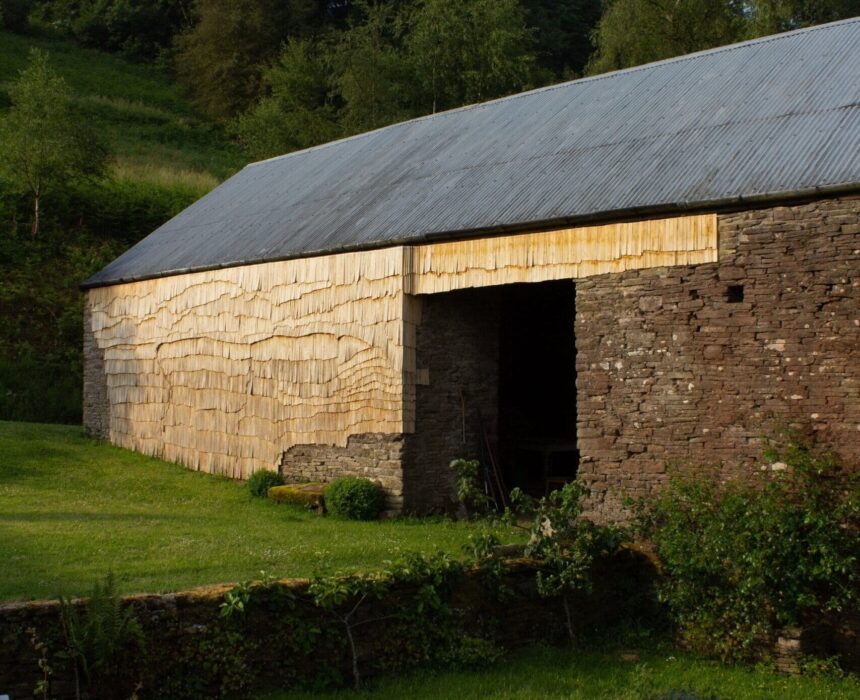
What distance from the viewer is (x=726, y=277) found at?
425 inches

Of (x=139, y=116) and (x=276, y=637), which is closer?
(x=276, y=637)

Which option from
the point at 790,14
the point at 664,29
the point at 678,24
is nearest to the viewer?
the point at 790,14

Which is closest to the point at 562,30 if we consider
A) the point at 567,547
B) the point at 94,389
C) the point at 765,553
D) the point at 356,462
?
the point at 94,389

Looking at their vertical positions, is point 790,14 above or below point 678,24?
below

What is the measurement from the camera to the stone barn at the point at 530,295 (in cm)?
1055

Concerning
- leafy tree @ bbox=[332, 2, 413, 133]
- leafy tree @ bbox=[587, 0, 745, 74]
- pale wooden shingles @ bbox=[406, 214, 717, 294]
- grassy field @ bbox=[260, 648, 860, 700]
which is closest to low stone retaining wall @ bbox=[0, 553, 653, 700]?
grassy field @ bbox=[260, 648, 860, 700]

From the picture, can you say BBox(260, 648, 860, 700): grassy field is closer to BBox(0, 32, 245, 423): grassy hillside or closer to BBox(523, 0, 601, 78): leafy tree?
BBox(0, 32, 245, 423): grassy hillside

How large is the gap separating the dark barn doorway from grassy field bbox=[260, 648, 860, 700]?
642 centimetres

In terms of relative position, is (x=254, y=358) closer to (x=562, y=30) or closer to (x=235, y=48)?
(x=562, y=30)

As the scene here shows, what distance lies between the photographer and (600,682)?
8.87 meters

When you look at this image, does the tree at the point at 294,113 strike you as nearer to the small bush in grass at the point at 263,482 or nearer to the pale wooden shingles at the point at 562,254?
the small bush in grass at the point at 263,482

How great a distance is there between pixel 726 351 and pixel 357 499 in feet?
18.3

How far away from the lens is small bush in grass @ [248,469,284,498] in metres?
15.8

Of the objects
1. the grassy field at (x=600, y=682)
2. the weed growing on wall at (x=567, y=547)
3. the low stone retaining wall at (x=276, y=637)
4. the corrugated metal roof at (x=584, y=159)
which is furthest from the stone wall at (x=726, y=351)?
the low stone retaining wall at (x=276, y=637)
